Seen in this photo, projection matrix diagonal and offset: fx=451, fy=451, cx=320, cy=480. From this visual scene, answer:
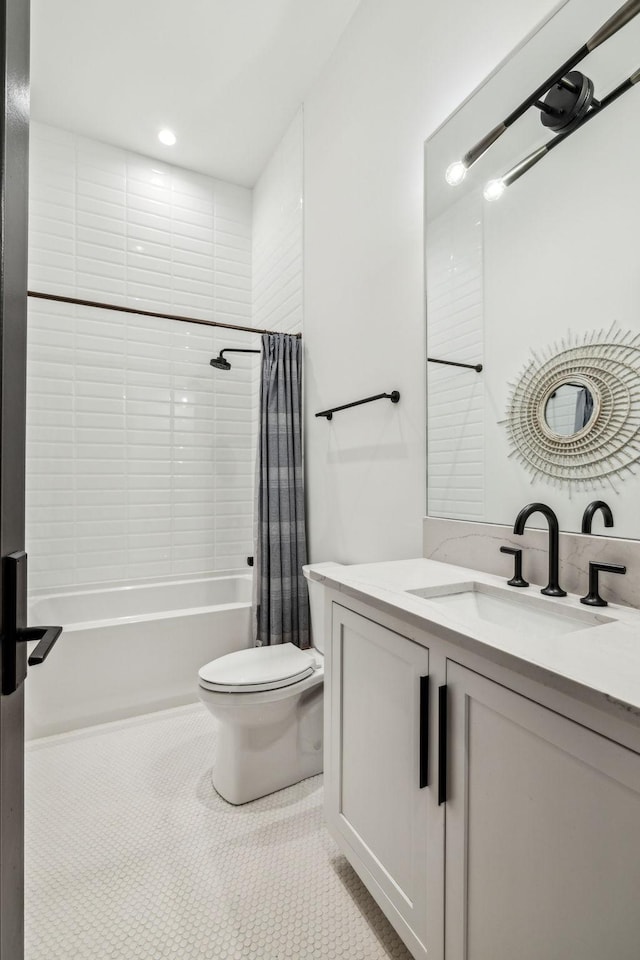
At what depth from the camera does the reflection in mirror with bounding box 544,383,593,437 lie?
1.13 m

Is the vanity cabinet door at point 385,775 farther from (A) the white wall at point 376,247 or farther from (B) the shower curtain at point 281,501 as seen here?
(B) the shower curtain at point 281,501

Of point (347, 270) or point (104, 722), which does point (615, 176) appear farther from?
point (104, 722)

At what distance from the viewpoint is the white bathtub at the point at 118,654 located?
2.06m

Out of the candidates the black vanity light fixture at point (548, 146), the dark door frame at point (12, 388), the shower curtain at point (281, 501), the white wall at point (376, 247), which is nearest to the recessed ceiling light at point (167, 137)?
the white wall at point (376, 247)

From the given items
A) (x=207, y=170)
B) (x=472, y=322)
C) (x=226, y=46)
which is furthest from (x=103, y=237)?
(x=472, y=322)

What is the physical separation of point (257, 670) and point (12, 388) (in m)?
1.38

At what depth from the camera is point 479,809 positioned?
0.79 m

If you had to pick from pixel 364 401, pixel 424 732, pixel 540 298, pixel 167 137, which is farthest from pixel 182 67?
pixel 424 732

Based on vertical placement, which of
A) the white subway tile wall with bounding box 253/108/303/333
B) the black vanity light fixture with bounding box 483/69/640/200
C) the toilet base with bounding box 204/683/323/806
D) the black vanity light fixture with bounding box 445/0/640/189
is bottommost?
the toilet base with bounding box 204/683/323/806

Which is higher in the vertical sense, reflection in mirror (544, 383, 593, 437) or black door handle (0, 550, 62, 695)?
reflection in mirror (544, 383, 593, 437)

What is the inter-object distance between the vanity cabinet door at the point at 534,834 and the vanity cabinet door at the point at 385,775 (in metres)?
0.06

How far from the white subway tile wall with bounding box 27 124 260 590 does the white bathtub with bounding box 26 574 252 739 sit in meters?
0.18

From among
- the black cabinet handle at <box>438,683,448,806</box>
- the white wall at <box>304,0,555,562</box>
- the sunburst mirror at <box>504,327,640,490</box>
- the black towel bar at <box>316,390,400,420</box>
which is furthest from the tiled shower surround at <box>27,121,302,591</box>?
the black cabinet handle at <box>438,683,448,806</box>

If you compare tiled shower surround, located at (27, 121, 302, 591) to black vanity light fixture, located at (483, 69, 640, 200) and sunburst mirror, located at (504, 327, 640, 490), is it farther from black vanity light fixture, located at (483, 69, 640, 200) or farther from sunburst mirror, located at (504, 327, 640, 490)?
sunburst mirror, located at (504, 327, 640, 490)
